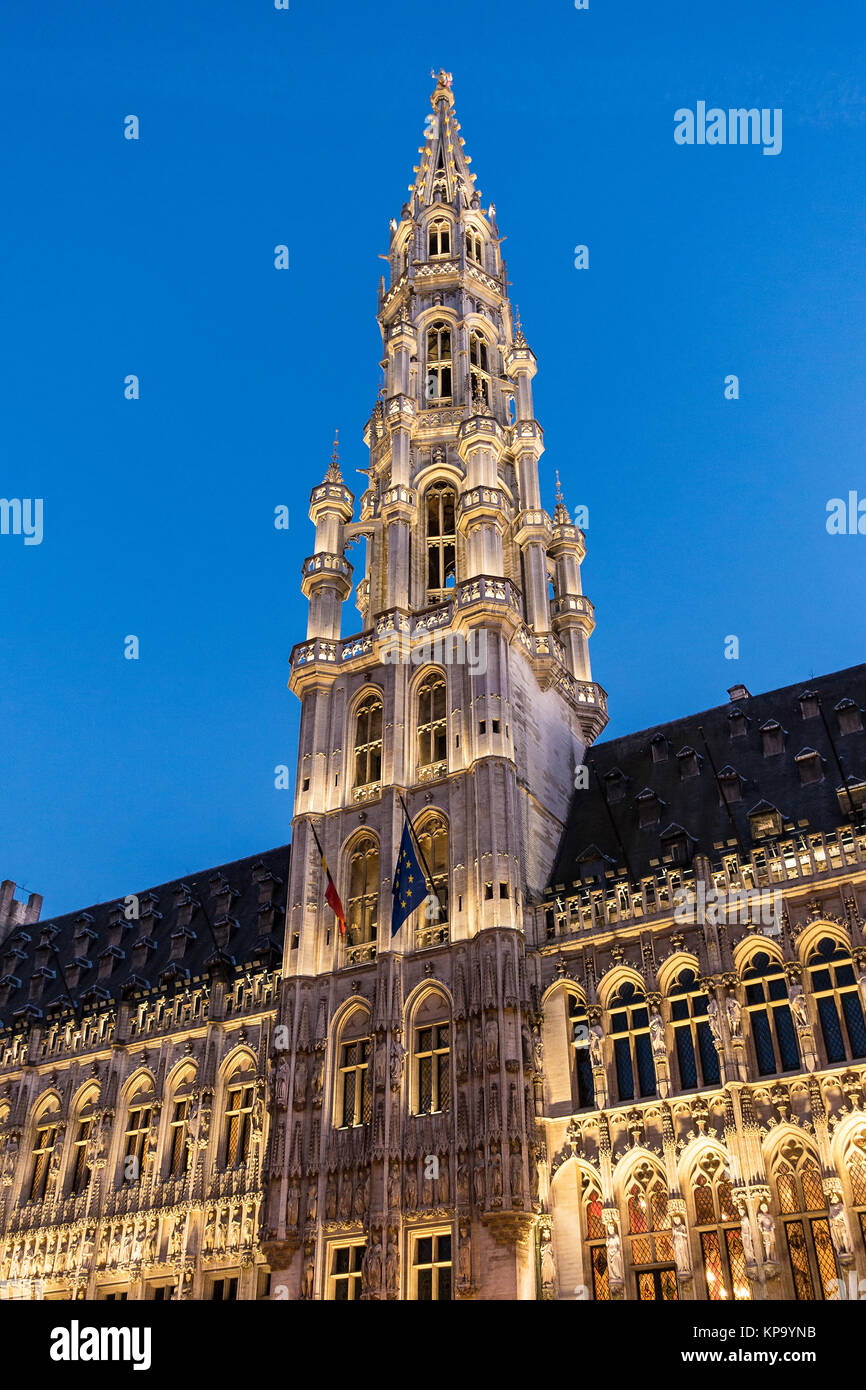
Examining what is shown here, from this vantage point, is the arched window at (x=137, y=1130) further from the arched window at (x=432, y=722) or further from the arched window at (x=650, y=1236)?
the arched window at (x=650, y=1236)

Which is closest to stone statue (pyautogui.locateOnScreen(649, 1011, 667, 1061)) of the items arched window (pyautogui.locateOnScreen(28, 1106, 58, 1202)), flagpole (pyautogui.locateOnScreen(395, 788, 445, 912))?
flagpole (pyautogui.locateOnScreen(395, 788, 445, 912))

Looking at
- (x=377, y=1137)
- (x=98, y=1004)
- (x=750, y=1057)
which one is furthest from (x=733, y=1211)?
(x=98, y=1004)

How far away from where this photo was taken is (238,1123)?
42.9 meters

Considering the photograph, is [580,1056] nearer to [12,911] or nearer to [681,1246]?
[681,1246]

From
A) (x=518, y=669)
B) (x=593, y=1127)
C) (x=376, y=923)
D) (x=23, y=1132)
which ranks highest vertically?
(x=518, y=669)

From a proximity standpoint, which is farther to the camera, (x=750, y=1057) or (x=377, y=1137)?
(x=377, y=1137)

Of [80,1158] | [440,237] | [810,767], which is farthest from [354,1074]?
[440,237]

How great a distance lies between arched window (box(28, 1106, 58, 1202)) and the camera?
47281 millimetres

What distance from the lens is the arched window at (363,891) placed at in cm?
4166

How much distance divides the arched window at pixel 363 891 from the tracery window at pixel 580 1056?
7.64 meters

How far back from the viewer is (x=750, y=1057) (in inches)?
1323

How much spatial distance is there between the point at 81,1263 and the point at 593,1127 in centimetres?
2047

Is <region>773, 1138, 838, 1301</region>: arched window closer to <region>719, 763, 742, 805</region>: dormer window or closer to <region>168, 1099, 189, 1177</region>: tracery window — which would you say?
<region>719, 763, 742, 805</region>: dormer window
